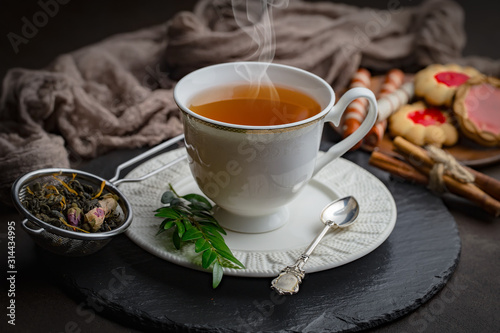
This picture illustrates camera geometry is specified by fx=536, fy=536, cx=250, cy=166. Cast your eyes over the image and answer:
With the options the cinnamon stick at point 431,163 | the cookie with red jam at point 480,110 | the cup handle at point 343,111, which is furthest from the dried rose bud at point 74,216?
the cookie with red jam at point 480,110

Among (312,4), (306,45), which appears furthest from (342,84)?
(312,4)

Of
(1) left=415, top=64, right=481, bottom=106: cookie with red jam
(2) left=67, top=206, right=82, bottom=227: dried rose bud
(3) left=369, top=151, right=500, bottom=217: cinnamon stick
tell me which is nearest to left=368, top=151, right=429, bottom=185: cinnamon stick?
(3) left=369, top=151, right=500, bottom=217: cinnamon stick

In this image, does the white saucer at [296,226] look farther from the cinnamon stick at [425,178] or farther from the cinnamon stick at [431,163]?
the cinnamon stick at [431,163]

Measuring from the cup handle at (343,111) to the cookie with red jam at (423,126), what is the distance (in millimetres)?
772

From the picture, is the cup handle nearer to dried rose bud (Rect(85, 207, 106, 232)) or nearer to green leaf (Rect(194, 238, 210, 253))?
green leaf (Rect(194, 238, 210, 253))

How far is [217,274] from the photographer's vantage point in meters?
1.33

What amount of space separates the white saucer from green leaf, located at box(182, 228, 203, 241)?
0.18ft

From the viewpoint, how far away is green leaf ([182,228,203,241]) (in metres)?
1.38

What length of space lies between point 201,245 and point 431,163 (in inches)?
37.2

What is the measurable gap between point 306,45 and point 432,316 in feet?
5.26

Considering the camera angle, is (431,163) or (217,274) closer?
(217,274)

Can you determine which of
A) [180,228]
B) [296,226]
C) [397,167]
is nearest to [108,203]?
[180,228]

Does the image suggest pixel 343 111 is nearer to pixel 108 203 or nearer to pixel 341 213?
pixel 341 213

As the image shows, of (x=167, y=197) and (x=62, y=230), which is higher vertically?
(x=62, y=230)
